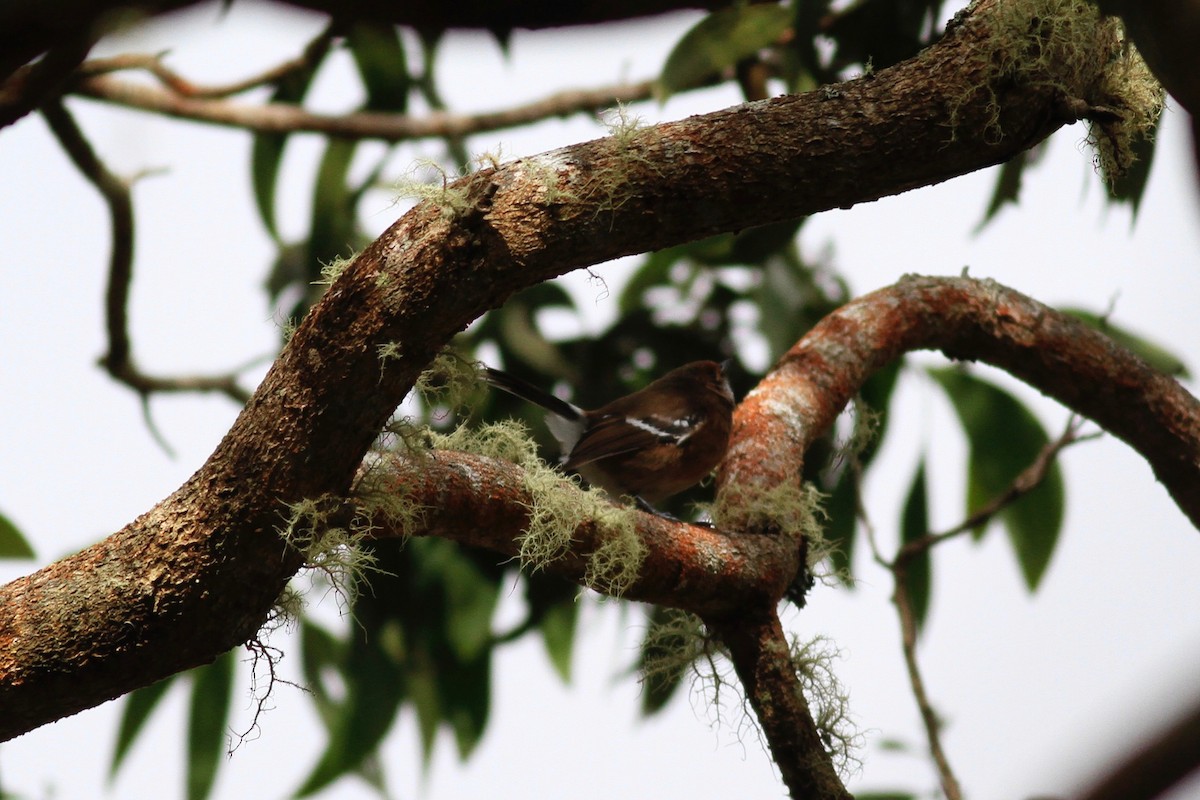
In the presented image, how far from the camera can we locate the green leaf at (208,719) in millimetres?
4258

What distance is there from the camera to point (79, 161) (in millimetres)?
3742

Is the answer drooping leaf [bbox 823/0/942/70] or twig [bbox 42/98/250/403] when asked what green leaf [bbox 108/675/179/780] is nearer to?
twig [bbox 42/98/250/403]

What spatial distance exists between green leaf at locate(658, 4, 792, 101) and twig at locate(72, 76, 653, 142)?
1323mm

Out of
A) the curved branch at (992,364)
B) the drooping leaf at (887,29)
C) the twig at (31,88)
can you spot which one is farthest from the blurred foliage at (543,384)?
the twig at (31,88)

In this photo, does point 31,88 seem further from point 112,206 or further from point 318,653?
point 318,653

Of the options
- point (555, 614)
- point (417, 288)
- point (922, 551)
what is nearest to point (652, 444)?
point (922, 551)

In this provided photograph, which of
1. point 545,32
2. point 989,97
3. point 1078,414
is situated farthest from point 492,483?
point 1078,414

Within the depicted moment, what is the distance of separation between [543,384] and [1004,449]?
1765mm

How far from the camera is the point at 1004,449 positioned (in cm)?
420

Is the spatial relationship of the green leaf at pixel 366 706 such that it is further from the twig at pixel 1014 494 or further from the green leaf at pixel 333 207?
the twig at pixel 1014 494

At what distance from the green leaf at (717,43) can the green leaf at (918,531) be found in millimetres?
1719

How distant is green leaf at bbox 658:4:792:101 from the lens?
328cm

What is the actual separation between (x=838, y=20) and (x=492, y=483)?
2422 mm

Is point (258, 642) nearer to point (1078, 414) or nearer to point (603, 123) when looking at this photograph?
point (603, 123)
